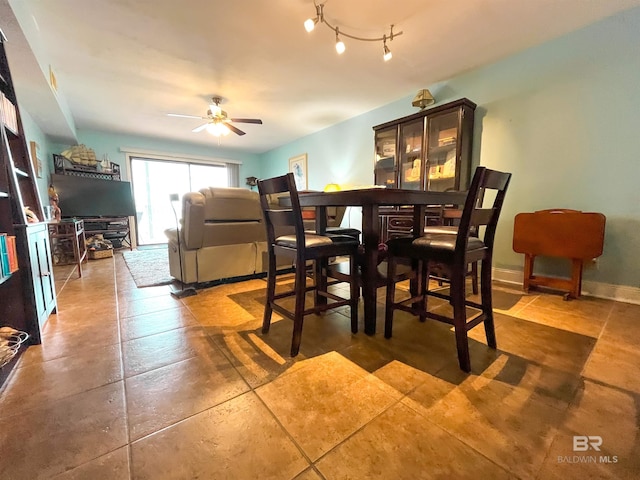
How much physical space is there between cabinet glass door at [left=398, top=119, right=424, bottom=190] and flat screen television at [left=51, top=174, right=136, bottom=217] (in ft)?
16.9

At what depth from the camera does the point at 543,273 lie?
2.58 meters

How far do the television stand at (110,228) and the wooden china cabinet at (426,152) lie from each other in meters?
4.98

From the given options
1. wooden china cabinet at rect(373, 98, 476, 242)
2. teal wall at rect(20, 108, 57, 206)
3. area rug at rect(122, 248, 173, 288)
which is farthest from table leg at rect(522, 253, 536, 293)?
teal wall at rect(20, 108, 57, 206)

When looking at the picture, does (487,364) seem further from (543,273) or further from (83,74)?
(83,74)

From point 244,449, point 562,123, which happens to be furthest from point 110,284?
point 562,123

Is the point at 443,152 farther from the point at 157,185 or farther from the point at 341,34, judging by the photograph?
the point at 157,185

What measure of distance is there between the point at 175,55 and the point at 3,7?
3.76 feet

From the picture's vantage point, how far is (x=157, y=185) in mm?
6102

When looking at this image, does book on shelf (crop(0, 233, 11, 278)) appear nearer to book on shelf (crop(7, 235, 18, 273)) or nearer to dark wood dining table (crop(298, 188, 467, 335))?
book on shelf (crop(7, 235, 18, 273))

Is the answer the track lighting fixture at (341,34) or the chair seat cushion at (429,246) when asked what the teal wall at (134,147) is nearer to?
the track lighting fixture at (341,34)

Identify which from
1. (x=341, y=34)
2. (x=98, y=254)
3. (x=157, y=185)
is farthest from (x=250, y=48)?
(x=157, y=185)

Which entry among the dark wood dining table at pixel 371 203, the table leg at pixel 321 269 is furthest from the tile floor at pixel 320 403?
the dark wood dining table at pixel 371 203

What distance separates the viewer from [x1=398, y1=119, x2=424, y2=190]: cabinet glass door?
3129mm

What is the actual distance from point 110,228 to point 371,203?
18.4 feet
